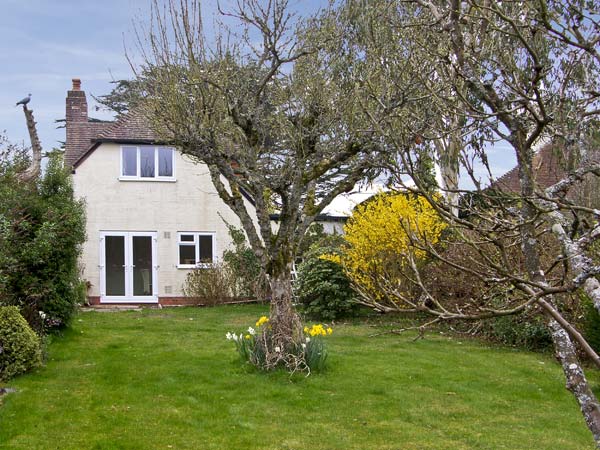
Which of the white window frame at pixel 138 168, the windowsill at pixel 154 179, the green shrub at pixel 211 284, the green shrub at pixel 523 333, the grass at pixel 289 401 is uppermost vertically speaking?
the white window frame at pixel 138 168

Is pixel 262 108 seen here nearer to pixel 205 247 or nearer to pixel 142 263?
pixel 205 247

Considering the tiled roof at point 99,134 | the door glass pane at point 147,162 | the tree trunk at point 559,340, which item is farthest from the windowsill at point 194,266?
the tree trunk at point 559,340

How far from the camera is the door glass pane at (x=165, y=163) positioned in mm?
21781

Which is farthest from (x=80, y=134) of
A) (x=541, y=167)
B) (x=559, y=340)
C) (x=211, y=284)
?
(x=559, y=340)

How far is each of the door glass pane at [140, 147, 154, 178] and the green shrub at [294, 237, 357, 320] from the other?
7.85 metres

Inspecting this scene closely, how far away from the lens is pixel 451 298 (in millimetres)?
14812

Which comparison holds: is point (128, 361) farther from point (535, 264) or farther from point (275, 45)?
point (535, 264)

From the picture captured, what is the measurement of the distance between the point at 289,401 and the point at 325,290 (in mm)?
7501

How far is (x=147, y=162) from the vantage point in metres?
21.8

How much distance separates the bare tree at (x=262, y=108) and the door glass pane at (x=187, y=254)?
39.4ft

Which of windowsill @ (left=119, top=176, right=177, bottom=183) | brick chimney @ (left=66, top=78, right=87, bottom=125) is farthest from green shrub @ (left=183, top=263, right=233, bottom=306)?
brick chimney @ (left=66, top=78, right=87, bottom=125)

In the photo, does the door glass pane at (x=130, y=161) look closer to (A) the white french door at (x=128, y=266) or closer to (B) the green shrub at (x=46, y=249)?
(A) the white french door at (x=128, y=266)

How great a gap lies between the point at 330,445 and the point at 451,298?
8.46 metres

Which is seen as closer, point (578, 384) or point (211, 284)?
point (578, 384)
